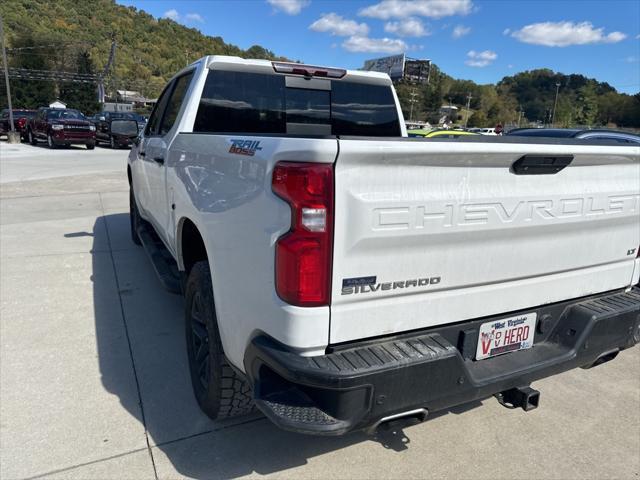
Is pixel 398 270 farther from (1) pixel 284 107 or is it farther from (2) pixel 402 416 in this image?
(1) pixel 284 107

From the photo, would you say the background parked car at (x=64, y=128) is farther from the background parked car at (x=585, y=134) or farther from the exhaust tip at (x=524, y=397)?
the exhaust tip at (x=524, y=397)

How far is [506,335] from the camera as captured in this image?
2324mm

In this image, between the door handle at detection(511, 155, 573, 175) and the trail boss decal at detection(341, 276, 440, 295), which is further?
the door handle at detection(511, 155, 573, 175)

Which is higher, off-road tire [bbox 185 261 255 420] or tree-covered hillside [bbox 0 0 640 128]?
tree-covered hillside [bbox 0 0 640 128]

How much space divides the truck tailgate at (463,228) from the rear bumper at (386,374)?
3.6 inches

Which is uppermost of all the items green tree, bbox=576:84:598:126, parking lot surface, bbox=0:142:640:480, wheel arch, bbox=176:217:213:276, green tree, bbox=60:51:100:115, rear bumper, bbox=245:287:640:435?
green tree, bbox=576:84:598:126

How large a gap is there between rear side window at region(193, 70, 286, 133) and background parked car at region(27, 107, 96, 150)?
20957 millimetres

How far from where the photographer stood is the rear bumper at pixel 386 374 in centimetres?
182

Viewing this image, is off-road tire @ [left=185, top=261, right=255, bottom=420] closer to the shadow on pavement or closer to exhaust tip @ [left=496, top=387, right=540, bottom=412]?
the shadow on pavement

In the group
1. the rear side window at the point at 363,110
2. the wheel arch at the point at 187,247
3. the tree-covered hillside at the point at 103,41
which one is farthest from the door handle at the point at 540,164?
the tree-covered hillside at the point at 103,41

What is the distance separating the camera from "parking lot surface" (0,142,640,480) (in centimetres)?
250

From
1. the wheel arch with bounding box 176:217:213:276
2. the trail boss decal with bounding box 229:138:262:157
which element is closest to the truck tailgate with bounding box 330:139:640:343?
the trail boss decal with bounding box 229:138:262:157

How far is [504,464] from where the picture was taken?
102 inches

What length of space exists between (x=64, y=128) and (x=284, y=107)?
21.1 meters
